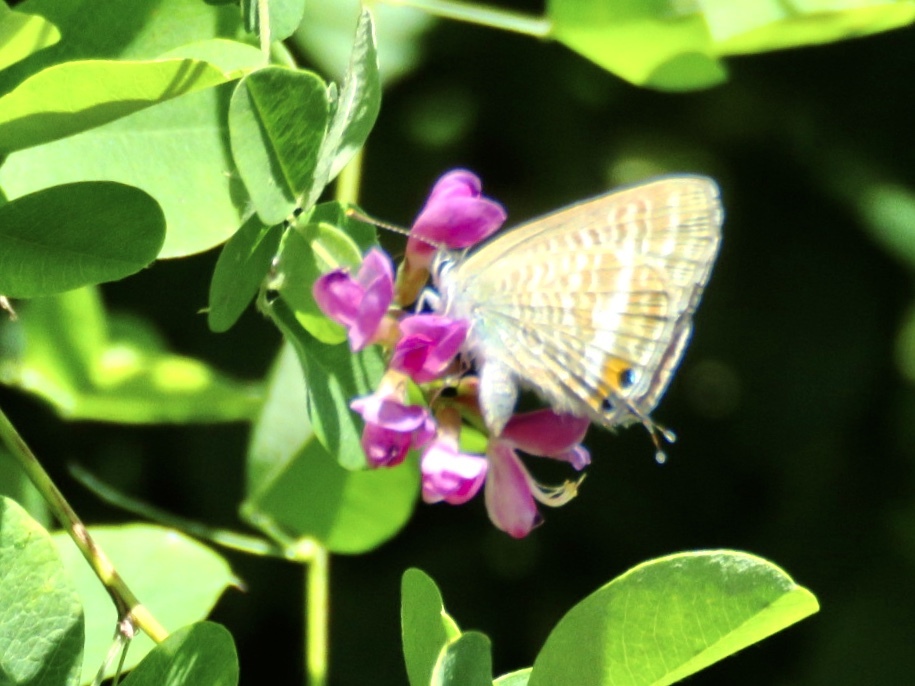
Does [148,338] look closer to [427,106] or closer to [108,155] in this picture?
[427,106]

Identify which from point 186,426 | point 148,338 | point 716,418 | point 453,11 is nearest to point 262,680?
point 186,426

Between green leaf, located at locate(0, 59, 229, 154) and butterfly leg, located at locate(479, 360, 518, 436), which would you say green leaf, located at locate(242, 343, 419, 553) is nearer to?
butterfly leg, located at locate(479, 360, 518, 436)

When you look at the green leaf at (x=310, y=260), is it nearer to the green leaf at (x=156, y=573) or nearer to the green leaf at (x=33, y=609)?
the green leaf at (x=33, y=609)

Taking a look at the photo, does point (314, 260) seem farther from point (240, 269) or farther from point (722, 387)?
point (722, 387)

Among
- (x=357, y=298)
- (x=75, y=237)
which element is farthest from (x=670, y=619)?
(x=75, y=237)

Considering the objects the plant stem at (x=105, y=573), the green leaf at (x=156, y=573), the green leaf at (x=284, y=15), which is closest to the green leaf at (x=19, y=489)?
the green leaf at (x=156, y=573)

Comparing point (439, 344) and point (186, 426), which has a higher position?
point (439, 344)

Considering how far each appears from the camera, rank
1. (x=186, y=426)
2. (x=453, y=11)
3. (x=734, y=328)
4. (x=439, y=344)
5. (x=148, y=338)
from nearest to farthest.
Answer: (x=439, y=344) → (x=453, y=11) → (x=148, y=338) → (x=186, y=426) → (x=734, y=328)

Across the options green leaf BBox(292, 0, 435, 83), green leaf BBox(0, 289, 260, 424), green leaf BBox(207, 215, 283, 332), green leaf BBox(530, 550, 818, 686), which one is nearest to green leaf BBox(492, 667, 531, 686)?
green leaf BBox(530, 550, 818, 686)
